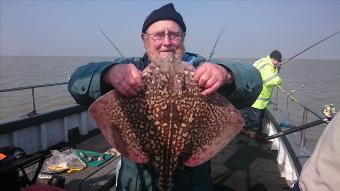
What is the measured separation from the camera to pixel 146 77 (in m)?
1.98

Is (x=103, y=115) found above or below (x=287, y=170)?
above

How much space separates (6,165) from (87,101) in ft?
4.83

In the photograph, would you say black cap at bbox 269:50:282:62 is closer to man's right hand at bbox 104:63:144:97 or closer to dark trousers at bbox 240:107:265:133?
dark trousers at bbox 240:107:265:133

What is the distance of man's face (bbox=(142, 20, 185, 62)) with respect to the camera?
248 cm

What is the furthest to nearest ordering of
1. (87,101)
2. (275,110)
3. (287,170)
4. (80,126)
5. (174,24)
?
(275,110) → (80,126) → (287,170) → (174,24) → (87,101)

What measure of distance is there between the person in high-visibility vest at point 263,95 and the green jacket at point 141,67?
22.3ft

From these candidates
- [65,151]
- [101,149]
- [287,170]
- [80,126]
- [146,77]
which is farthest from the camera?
[80,126]

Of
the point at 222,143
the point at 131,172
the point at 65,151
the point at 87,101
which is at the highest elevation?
the point at 87,101

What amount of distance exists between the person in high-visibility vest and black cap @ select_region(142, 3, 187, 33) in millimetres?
6856

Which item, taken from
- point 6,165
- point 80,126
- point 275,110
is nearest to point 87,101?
point 6,165

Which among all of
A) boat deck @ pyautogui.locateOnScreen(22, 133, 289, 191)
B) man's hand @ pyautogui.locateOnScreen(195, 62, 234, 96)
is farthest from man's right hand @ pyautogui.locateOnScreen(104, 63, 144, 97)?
boat deck @ pyautogui.locateOnScreen(22, 133, 289, 191)

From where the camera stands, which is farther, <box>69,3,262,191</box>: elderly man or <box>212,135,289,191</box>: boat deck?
<box>212,135,289,191</box>: boat deck

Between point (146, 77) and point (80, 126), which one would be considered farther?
point (80, 126)

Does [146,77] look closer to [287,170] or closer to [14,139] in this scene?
[14,139]
